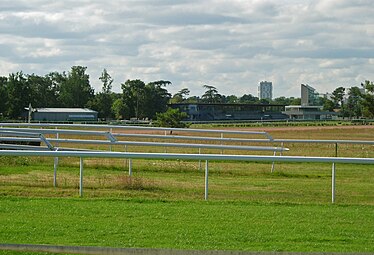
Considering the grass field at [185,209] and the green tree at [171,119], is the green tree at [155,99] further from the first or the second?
the grass field at [185,209]

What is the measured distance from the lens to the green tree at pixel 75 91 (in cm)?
9181

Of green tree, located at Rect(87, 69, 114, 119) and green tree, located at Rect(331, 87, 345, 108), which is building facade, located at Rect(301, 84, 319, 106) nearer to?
green tree, located at Rect(331, 87, 345, 108)

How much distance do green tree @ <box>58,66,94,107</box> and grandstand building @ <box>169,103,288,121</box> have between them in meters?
11.6

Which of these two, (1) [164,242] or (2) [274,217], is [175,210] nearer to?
(2) [274,217]

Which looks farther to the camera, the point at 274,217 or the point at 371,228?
the point at 274,217

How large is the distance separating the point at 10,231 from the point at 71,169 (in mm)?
7691

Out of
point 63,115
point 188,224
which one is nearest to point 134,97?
point 63,115

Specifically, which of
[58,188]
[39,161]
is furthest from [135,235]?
[39,161]

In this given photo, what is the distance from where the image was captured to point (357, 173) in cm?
1579

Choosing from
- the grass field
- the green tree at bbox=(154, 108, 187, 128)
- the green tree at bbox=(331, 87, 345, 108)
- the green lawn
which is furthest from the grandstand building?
the green lawn

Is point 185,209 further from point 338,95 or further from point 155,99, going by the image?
point 338,95

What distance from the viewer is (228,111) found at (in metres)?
97.9

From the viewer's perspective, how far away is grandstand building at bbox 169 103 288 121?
9188 centimetres

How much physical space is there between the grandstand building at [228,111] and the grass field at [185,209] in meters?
74.8
